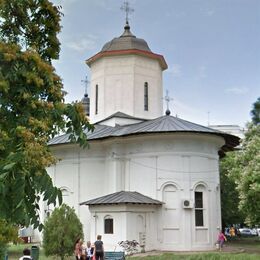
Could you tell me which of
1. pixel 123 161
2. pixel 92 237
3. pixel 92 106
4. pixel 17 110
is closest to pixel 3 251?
pixel 17 110

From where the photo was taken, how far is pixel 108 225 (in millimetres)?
23281

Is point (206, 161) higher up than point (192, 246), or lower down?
higher up

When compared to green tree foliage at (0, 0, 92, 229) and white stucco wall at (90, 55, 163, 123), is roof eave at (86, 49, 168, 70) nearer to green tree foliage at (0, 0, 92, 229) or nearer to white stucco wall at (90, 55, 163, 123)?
white stucco wall at (90, 55, 163, 123)

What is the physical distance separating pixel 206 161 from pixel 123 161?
4.54 meters

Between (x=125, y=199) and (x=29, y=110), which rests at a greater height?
(x=29, y=110)

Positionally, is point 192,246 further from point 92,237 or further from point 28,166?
point 28,166

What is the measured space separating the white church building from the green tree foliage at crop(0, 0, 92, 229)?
16286mm

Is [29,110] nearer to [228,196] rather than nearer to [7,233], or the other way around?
[7,233]

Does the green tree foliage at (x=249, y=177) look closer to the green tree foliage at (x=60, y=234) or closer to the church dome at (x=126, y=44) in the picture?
the green tree foliage at (x=60, y=234)

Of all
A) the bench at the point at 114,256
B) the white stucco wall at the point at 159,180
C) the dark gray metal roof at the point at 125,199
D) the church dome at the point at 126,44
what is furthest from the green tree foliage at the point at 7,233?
the church dome at the point at 126,44

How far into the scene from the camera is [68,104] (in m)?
6.60

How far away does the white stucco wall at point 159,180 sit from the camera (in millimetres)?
23641

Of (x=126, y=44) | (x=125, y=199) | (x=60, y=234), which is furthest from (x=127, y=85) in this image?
(x=60, y=234)

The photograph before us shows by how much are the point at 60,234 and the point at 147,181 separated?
6266 mm
